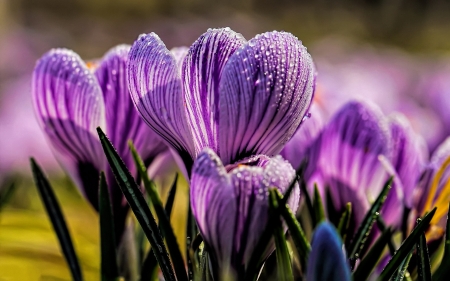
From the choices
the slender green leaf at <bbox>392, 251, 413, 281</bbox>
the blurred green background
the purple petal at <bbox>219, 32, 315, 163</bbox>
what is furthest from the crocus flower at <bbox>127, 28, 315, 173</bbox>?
the blurred green background

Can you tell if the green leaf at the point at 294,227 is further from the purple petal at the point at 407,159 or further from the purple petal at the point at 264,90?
the purple petal at the point at 407,159

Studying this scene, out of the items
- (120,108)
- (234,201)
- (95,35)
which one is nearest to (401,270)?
(234,201)

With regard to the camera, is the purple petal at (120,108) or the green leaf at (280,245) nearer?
the green leaf at (280,245)

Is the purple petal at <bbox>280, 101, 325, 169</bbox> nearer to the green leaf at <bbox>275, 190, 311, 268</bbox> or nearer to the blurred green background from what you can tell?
the green leaf at <bbox>275, 190, 311, 268</bbox>

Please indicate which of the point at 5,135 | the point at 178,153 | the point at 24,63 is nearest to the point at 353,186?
the point at 178,153

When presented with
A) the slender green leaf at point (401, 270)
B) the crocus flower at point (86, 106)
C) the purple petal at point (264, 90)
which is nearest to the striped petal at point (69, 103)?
the crocus flower at point (86, 106)

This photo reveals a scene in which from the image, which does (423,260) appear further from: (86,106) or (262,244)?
(86,106)
